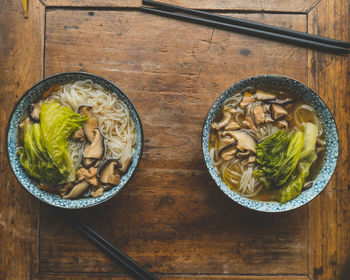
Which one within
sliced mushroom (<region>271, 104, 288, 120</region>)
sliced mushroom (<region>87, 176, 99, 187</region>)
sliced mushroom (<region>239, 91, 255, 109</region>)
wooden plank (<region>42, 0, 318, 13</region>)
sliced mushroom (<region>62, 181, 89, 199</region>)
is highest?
wooden plank (<region>42, 0, 318, 13</region>)

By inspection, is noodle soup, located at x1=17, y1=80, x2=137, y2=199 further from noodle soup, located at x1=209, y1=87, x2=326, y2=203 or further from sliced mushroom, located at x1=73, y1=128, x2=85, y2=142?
noodle soup, located at x1=209, y1=87, x2=326, y2=203

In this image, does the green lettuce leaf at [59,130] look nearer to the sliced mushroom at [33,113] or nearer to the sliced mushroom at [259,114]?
the sliced mushroom at [33,113]

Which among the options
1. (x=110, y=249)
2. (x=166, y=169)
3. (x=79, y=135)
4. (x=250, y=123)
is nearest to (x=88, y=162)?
(x=79, y=135)

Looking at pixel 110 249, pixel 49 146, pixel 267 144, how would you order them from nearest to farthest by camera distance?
pixel 49 146 → pixel 267 144 → pixel 110 249

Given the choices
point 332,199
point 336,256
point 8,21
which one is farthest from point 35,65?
point 336,256

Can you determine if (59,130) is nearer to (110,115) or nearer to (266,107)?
(110,115)

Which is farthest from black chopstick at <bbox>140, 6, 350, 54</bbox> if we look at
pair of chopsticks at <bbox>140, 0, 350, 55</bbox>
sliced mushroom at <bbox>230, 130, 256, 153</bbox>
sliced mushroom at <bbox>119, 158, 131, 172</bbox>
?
sliced mushroom at <bbox>119, 158, 131, 172</bbox>
